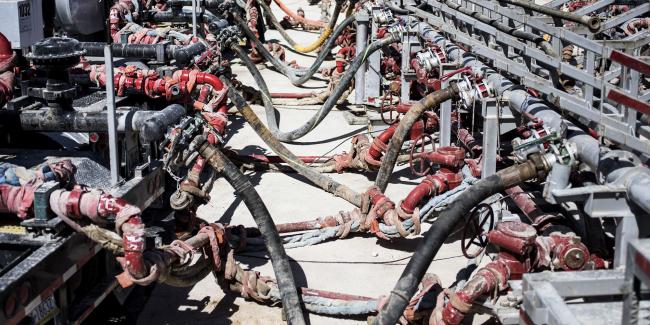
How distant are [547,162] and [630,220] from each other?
1.90ft

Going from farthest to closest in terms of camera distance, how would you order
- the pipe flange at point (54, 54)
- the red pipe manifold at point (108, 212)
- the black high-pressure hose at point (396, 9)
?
the black high-pressure hose at point (396, 9)
the pipe flange at point (54, 54)
the red pipe manifold at point (108, 212)

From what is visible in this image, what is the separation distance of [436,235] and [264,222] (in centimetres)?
110

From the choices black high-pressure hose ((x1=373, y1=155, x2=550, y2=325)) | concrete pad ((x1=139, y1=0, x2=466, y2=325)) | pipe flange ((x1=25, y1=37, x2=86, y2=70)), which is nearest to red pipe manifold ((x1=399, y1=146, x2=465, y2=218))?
concrete pad ((x1=139, y1=0, x2=466, y2=325))

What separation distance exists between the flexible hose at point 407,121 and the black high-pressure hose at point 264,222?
84.9 inches

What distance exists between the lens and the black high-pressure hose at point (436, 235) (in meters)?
4.25

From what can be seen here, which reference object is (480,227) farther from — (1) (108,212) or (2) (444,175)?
(1) (108,212)

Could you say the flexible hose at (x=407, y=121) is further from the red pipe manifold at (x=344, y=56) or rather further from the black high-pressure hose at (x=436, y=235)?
the red pipe manifold at (x=344, y=56)

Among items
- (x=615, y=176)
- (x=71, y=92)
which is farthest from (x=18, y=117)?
(x=615, y=176)

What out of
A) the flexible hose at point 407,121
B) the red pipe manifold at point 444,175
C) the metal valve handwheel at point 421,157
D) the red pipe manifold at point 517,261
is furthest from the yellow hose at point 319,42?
the red pipe manifold at point 517,261

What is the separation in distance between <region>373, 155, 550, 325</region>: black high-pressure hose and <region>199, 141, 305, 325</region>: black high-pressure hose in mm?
674

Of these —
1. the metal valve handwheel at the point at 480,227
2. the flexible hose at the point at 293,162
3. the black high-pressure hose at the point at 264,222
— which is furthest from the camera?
the flexible hose at the point at 293,162

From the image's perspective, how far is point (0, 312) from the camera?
11.2 feet

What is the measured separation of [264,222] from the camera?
4.78m

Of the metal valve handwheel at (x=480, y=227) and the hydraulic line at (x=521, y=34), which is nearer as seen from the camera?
the metal valve handwheel at (x=480, y=227)
